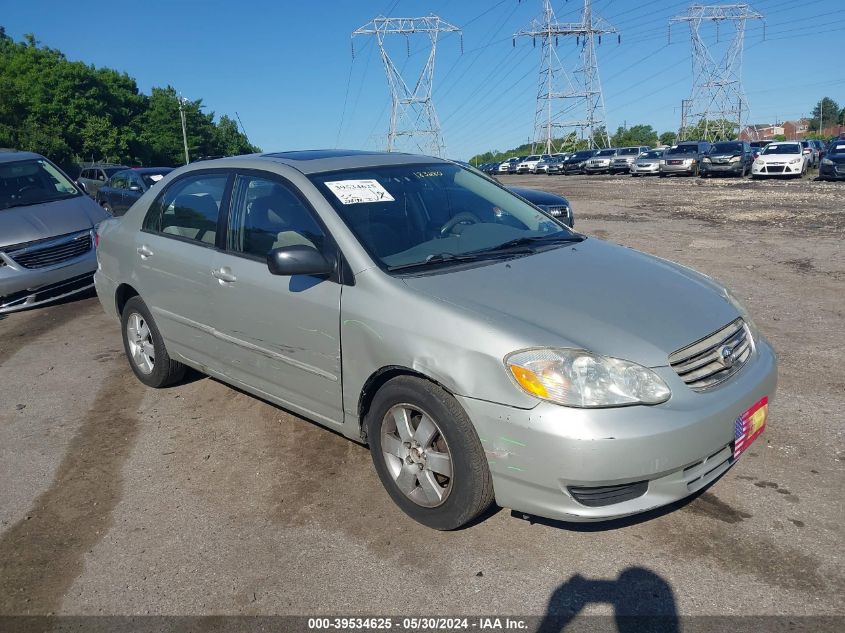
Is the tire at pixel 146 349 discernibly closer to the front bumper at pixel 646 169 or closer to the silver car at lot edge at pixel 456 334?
the silver car at lot edge at pixel 456 334

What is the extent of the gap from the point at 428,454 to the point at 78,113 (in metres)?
56.5

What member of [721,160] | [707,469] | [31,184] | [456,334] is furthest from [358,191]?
[721,160]

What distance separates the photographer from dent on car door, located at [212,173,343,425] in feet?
11.8

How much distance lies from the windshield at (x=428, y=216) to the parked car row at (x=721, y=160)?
25.9m

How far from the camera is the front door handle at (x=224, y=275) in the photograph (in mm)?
4113

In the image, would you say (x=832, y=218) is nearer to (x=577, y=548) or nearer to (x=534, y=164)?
(x=577, y=548)

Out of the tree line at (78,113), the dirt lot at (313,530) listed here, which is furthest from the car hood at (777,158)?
the tree line at (78,113)

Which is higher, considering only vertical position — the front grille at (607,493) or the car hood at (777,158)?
the car hood at (777,158)

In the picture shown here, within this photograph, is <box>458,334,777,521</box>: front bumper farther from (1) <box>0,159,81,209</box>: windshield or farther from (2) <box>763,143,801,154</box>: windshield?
(2) <box>763,143,801,154</box>: windshield

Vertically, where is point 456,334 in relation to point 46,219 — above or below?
below

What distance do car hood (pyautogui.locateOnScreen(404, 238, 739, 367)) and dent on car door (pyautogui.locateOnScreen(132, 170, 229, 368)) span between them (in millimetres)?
1673

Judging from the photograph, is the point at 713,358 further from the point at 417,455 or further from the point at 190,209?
the point at 190,209

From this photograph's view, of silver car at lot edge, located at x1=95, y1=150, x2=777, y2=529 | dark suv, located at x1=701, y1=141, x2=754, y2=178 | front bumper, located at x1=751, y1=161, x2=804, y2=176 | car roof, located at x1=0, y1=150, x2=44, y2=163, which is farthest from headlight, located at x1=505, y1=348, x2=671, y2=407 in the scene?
dark suv, located at x1=701, y1=141, x2=754, y2=178

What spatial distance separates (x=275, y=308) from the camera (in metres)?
3.81
